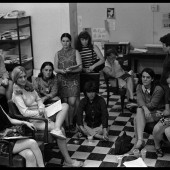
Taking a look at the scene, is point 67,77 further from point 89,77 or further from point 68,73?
point 89,77

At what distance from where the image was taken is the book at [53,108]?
4758mm

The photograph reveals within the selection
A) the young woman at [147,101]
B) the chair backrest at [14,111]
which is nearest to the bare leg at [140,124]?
the young woman at [147,101]

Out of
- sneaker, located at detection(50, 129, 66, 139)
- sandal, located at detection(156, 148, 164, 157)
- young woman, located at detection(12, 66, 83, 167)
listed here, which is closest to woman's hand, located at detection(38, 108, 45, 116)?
young woman, located at detection(12, 66, 83, 167)

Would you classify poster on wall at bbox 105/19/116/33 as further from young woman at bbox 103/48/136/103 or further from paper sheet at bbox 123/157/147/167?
paper sheet at bbox 123/157/147/167

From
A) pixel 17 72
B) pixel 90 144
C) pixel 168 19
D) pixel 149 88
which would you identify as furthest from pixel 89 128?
pixel 168 19

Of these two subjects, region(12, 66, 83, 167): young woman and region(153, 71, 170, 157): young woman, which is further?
region(153, 71, 170, 157): young woman

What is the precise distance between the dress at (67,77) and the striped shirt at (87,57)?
246mm

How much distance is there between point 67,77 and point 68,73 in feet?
0.23

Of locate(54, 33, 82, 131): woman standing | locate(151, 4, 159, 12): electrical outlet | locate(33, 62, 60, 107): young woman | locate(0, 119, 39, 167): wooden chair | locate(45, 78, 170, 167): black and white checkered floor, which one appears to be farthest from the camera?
locate(151, 4, 159, 12): electrical outlet

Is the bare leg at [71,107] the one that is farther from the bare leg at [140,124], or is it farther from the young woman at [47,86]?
the bare leg at [140,124]

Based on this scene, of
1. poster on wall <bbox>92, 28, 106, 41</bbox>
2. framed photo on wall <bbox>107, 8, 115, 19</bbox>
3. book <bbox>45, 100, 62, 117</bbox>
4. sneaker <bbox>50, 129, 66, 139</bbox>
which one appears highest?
framed photo on wall <bbox>107, 8, 115, 19</bbox>

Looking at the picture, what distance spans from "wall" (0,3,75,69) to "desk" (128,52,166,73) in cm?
256

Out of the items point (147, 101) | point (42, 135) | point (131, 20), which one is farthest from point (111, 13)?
point (42, 135)

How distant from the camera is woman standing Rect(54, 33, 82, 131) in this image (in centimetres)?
552
